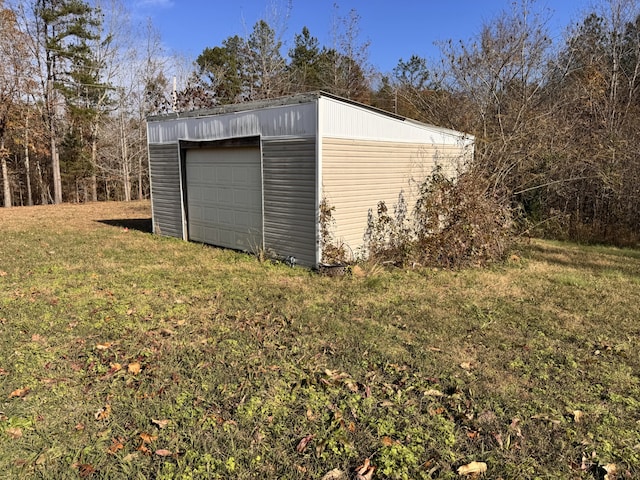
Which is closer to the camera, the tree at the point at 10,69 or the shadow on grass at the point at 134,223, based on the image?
the shadow on grass at the point at 134,223

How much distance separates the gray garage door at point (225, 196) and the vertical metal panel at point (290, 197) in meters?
0.37

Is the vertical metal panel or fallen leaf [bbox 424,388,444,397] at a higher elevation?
the vertical metal panel

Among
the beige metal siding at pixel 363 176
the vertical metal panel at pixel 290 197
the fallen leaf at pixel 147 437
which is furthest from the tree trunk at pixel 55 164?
the fallen leaf at pixel 147 437

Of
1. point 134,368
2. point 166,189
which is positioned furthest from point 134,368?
point 166,189

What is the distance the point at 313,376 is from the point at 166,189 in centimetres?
764

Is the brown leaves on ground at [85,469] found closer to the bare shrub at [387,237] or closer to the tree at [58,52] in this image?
the bare shrub at [387,237]

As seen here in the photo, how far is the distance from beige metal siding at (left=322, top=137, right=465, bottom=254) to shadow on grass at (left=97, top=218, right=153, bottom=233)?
614cm

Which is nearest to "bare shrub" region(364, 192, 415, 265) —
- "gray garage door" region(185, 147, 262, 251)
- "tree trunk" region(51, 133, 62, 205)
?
"gray garage door" region(185, 147, 262, 251)

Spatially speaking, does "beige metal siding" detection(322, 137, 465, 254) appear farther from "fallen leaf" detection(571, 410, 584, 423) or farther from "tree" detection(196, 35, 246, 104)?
"tree" detection(196, 35, 246, 104)

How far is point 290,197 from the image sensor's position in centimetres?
718

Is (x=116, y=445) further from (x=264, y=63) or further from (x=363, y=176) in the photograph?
(x=264, y=63)

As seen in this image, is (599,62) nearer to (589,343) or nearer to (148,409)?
(589,343)

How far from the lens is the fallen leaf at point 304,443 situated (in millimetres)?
2493

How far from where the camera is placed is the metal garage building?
684 centimetres
